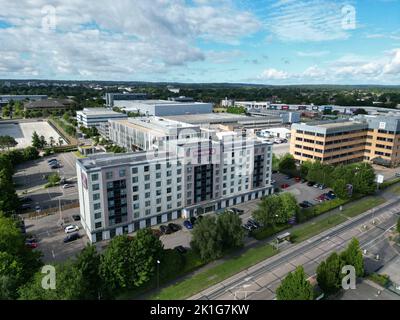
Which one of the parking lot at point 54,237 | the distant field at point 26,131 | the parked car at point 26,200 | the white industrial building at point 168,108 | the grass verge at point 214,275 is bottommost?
the grass verge at point 214,275

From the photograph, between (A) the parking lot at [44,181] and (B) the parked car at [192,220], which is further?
(A) the parking lot at [44,181]

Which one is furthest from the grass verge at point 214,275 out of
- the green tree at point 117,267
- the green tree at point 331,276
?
the green tree at point 331,276

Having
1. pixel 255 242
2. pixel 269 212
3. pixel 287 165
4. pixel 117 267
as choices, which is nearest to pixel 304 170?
pixel 287 165

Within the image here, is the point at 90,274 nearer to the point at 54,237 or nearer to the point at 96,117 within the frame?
the point at 54,237

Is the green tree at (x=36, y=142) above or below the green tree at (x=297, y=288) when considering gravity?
above

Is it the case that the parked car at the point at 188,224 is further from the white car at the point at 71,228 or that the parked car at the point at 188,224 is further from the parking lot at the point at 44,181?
the parking lot at the point at 44,181

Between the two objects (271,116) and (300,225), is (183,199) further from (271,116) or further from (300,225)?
(271,116)

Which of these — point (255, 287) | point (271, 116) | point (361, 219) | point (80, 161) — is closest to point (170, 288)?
point (255, 287)
